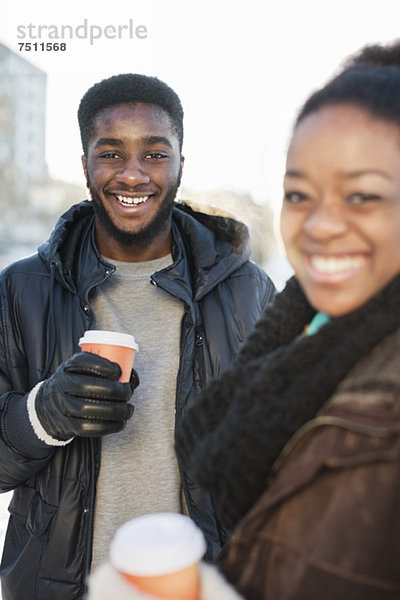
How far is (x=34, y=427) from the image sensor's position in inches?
76.0

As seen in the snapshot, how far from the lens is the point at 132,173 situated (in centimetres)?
229

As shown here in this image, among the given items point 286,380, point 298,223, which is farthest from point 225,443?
point 298,223

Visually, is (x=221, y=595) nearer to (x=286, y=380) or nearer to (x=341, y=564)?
(x=341, y=564)

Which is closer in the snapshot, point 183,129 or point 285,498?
point 285,498

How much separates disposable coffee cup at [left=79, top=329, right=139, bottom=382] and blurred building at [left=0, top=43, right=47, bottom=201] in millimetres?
27864

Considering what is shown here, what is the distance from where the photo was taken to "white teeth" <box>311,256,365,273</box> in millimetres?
1023

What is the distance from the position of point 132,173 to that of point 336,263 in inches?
56.1

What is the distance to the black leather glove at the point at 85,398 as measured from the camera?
1.81 meters

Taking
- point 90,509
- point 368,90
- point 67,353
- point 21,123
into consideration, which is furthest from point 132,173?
point 21,123

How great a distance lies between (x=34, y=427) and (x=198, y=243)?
1.00 metres

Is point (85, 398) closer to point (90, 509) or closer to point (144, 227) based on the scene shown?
point (90, 509)

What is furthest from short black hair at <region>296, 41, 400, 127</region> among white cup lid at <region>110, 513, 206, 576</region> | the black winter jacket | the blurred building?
the blurred building

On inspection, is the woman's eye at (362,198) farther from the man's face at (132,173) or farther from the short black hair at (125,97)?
the short black hair at (125,97)

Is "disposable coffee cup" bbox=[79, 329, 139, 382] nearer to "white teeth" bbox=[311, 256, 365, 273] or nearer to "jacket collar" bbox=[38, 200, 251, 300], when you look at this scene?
"jacket collar" bbox=[38, 200, 251, 300]
